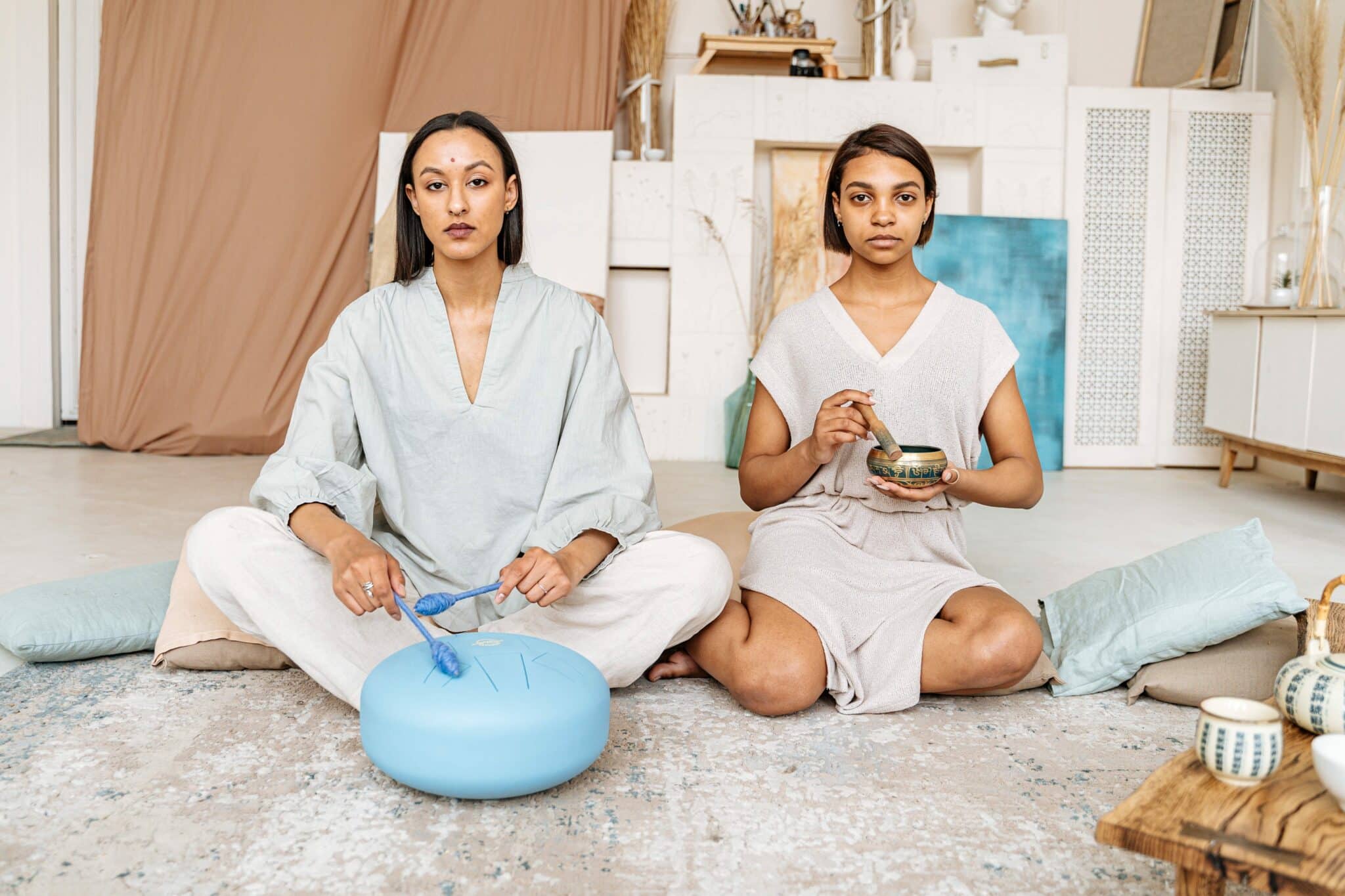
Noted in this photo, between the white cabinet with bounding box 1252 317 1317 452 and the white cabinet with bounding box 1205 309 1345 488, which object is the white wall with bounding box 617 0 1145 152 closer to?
the white cabinet with bounding box 1205 309 1345 488

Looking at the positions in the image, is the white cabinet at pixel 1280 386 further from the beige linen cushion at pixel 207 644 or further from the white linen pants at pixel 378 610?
the beige linen cushion at pixel 207 644

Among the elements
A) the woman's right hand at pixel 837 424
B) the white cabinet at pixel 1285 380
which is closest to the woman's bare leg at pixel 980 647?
the woman's right hand at pixel 837 424

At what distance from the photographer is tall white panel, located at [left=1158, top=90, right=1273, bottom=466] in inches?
221

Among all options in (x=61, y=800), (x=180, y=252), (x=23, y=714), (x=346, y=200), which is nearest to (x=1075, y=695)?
(x=61, y=800)

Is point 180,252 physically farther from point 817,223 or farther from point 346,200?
point 817,223

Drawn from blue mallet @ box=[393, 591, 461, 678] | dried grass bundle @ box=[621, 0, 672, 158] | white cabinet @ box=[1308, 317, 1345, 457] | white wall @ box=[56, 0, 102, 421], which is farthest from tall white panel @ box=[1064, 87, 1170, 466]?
white wall @ box=[56, 0, 102, 421]

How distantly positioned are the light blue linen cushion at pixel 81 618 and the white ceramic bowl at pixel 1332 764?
2.08 metres

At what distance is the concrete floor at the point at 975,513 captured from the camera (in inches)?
129

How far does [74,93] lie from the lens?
5918mm

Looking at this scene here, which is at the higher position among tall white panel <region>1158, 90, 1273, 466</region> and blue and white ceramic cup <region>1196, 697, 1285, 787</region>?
tall white panel <region>1158, 90, 1273, 466</region>

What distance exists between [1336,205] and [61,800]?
16.4 feet

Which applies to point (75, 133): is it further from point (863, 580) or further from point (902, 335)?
point (863, 580)

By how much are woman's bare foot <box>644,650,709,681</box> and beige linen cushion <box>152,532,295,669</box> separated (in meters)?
0.72

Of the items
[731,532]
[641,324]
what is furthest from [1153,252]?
[731,532]
